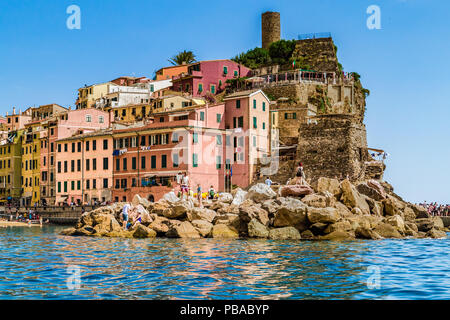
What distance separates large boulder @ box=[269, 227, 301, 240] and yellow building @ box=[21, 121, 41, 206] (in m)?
50.0

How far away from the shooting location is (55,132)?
67.1 meters

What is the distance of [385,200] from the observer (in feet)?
122

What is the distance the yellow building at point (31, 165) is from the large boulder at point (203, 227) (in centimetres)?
4554

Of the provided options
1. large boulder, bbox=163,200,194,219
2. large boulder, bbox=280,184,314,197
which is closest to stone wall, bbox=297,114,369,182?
large boulder, bbox=280,184,314,197

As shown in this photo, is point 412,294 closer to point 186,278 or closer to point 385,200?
point 186,278

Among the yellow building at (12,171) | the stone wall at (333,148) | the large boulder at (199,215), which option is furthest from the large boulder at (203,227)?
the yellow building at (12,171)

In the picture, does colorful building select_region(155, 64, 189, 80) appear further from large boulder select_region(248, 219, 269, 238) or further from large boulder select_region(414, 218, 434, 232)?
large boulder select_region(248, 219, 269, 238)

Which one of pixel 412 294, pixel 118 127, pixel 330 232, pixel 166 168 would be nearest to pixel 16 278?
pixel 412 294

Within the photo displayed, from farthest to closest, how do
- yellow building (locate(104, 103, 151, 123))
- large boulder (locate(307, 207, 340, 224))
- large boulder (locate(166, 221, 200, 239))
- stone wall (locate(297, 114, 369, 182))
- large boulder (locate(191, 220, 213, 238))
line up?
yellow building (locate(104, 103, 151, 123))
stone wall (locate(297, 114, 369, 182))
large boulder (locate(191, 220, 213, 238))
large boulder (locate(166, 221, 200, 239))
large boulder (locate(307, 207, 340, 224))

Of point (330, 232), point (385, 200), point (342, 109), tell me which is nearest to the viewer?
point (330, 232)

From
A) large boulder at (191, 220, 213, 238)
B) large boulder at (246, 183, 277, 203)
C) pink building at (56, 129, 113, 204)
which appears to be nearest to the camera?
large boulder at (191, 220, 213, 238)

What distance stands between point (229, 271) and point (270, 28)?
7340 centimetres

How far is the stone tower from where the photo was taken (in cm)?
8450

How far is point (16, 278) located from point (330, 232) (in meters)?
16.9
